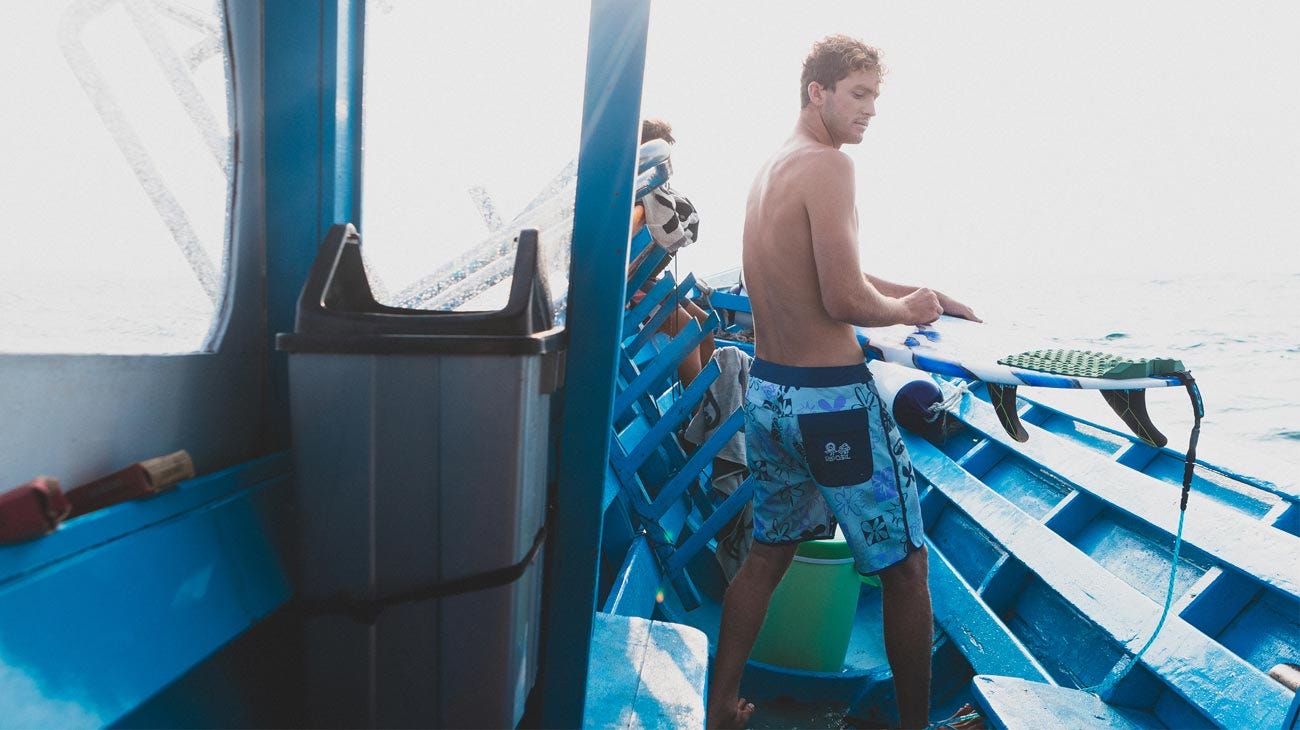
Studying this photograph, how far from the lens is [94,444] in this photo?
101 centimetres

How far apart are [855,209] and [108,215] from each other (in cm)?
175

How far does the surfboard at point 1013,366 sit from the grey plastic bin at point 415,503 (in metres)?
1.28

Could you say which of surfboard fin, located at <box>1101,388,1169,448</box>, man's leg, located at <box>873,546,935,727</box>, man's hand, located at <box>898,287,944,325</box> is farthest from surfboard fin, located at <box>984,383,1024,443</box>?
man's leg, located at <box>873,546,935,727</box>

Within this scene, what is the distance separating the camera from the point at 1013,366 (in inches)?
72.5

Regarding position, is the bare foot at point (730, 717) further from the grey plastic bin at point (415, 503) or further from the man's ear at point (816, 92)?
the man's ear at point (816, 92)

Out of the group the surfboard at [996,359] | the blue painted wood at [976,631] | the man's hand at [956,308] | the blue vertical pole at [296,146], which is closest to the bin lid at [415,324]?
the blue vertical pole at [296,146]

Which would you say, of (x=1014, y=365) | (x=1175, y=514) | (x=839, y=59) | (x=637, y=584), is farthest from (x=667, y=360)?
(x=1175, y=514)

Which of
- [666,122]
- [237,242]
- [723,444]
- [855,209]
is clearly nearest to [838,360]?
[855,209]

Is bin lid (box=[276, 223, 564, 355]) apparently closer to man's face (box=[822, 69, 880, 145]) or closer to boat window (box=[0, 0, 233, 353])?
boat window (box=[0, 0, 233, 353])

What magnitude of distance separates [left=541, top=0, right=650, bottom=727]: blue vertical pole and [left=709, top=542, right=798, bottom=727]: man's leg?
0.89m

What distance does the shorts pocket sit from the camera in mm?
2025

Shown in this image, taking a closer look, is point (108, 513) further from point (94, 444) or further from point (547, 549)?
point (547, 549)

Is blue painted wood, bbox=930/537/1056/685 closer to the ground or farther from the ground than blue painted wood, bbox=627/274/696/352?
closer to the ground

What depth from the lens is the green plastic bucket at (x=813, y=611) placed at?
260 centimetres
